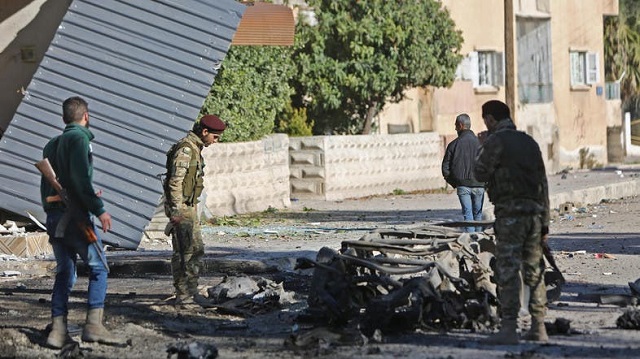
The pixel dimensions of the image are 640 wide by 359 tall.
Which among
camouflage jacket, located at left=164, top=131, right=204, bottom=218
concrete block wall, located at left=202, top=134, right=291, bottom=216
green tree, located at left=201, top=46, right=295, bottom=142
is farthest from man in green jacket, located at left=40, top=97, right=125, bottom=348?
green tree, located at left=201, top=46, right=295, bottom=142

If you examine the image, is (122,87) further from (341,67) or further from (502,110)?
(341,67)

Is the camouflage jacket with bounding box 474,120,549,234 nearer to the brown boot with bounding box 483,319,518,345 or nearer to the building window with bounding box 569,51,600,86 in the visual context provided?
the brown boot with bounding box 483,319,518,345

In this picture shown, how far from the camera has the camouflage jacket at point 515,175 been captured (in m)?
10.1

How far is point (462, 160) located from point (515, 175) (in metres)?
6.86

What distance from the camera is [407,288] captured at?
34.4 feet

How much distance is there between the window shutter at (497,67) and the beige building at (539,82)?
3 centimetres

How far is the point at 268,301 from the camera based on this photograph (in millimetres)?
12492

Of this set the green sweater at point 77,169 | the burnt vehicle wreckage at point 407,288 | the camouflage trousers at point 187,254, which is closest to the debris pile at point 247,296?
the camouflage trousers at point 187,254

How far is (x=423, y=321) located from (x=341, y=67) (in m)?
19.2

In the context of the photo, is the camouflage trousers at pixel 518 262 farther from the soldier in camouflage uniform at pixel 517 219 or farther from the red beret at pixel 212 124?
the red beret at pixel 212 124

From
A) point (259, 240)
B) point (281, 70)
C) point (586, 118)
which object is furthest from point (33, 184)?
point (586, 118)

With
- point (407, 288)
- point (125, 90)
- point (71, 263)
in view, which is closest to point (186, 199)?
point (71, 263)

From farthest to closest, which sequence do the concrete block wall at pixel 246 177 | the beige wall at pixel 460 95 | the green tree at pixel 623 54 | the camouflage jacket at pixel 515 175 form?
the green tree at pixel 623 54
the beige wall at pixel 460 95
the concrete block wall at pixel 246 177
the camouflage jacket at pixel 515 175

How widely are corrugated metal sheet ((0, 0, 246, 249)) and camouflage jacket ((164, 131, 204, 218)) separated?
430 centimetres
